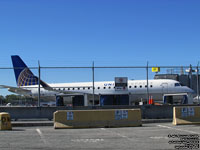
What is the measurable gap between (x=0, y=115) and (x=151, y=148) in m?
7.52

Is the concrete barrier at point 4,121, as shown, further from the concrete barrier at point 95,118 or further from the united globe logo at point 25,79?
the united globe logo at point 25,79

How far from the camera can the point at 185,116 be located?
16641 mm

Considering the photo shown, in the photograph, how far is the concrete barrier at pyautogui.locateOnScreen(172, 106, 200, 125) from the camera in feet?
54.1

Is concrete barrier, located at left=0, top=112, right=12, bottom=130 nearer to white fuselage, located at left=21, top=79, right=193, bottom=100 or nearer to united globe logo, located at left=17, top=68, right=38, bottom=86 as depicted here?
white fuselage, located at left=21, top=79, right=193, bottom=100

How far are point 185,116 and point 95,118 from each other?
14.3ft

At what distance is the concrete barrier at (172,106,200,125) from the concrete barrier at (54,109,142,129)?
1.82 metres

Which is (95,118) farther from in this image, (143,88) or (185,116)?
(143,88)

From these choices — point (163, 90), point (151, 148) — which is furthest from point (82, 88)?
point (151, 148)

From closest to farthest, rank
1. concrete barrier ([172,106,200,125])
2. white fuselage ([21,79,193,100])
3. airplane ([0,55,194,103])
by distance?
concrete barrier ([172,106,200,125])
airplane ([0,55,194,103])
white fuselage ([21,79,193,100])

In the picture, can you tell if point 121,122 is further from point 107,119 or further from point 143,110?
point 143,110

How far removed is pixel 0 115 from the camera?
1456 centimetres

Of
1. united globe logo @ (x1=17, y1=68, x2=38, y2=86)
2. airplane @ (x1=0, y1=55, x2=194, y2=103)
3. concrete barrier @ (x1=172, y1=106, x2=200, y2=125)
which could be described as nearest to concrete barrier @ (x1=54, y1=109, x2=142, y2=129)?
concrete barrier @ (x1=172, y1=106, x2=200, y2=125)

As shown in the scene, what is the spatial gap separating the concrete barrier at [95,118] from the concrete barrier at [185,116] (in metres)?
1.82

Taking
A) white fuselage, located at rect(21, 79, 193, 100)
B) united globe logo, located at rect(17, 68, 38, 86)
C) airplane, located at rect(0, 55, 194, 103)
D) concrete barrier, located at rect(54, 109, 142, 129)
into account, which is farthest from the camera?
united globe logo, located at rect(17, 68, 38, 86)
